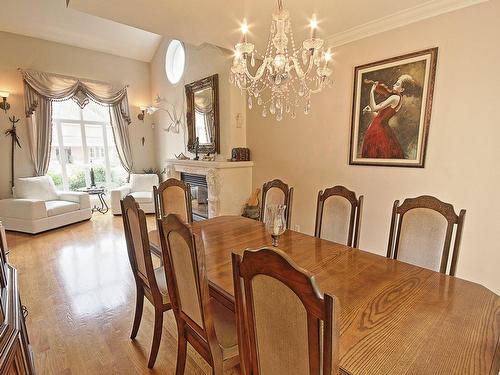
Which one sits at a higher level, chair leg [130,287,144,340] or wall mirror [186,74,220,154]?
wall mirror [186,74,220,154]

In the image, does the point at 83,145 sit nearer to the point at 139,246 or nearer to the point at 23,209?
the point at 23,209

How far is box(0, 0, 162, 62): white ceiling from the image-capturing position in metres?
4.27

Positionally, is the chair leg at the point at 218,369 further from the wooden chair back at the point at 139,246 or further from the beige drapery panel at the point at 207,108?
the beige drapery panel at the point at 207,108

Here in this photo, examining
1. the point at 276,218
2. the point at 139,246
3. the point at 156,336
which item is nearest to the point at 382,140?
the point at 276,218

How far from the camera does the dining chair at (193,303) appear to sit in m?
1.12

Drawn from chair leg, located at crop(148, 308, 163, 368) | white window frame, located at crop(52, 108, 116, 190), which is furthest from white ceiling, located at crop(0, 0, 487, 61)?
white window frame, located at crop(52, 108, 116, 190)

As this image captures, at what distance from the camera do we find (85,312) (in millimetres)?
2262

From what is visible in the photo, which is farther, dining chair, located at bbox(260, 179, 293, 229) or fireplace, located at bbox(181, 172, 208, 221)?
fireplace, located at bbox(181, 172, 208, 221)

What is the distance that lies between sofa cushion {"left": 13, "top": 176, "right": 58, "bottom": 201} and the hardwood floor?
95 centimetres

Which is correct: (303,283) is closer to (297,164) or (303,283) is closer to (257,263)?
(257,263)

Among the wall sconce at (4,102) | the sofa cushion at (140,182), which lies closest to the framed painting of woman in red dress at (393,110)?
the sofa cushion at (140,182)

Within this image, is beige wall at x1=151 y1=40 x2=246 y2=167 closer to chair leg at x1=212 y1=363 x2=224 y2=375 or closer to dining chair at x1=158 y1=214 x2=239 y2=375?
dining chair at x1=158 y1=214 x2=239 y2=375

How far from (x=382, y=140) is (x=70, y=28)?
5.55 m

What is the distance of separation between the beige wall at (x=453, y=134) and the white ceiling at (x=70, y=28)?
3.88 meters
